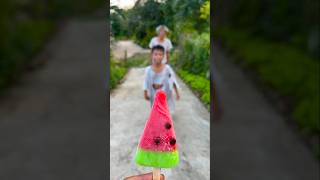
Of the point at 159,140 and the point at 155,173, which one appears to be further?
the point at 155,173

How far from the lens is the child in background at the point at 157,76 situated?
353cm

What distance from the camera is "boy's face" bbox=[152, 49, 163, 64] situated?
3525 mm

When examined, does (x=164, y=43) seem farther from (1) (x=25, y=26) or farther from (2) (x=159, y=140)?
(1) (x=25, y=26)

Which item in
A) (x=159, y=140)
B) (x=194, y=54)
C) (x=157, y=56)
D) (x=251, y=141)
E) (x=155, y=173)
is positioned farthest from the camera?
(x=251, y=141)

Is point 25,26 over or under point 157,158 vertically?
over

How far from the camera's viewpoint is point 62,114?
12.2 feet

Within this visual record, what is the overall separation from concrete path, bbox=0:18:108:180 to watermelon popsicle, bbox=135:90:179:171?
30cm

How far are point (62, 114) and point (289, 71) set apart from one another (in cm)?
119

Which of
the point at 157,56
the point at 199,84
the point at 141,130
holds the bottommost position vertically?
the point at 141,130

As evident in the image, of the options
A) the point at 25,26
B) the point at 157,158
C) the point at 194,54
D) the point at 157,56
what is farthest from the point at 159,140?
the point at 25,26

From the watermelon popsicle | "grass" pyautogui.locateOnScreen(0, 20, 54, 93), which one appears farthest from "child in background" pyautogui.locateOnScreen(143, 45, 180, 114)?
"grass" pyautogui.locateOnScreen(0, 20, 54, 93)

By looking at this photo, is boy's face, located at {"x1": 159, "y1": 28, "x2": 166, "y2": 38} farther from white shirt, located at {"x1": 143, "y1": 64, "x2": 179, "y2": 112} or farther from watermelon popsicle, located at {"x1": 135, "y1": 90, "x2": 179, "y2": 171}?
watermelon popsicle, located at {"x1": 135, "y1": 90, "x2": 179, "y2": 171}

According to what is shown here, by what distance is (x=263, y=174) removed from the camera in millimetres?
3852

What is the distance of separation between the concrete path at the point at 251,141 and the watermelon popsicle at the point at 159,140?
1.33ft
